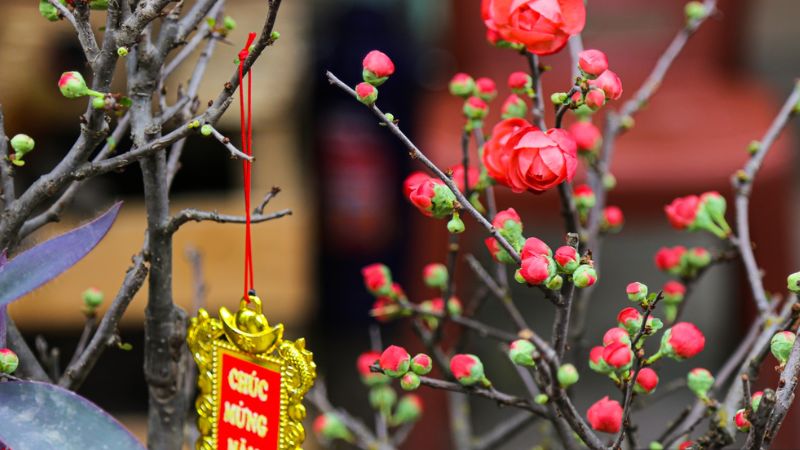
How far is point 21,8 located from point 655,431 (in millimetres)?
1841

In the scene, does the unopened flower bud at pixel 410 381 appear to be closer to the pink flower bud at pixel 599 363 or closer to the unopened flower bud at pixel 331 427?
the pink flower bud at pixel 599 363

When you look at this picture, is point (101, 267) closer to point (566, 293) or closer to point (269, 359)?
point (269, 359)

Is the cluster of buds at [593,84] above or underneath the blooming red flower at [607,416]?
above

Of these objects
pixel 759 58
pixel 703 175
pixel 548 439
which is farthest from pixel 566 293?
pixel 759 58

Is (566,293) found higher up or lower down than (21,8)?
lower down

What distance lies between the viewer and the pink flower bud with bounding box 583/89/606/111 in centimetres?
69

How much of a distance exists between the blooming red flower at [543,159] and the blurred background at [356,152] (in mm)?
1382

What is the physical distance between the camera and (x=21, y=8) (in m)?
2.20

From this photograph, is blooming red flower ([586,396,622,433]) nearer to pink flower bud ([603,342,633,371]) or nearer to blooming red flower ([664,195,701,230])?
pink flower bud ([603,342,633,371])

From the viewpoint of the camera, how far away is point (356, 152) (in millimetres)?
2318

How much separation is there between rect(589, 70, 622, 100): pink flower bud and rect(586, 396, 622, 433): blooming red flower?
0.76ft

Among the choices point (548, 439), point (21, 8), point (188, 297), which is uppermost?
point (21, 8)

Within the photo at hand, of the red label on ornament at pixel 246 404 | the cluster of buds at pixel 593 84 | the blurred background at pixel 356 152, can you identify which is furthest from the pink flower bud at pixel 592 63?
the blurred background at pixel 356 152

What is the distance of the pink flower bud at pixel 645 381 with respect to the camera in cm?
72
